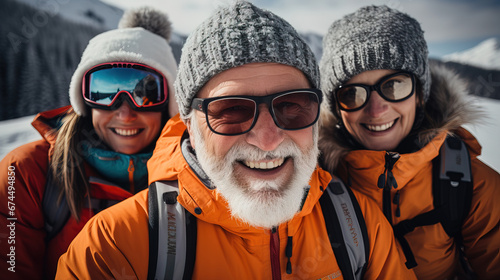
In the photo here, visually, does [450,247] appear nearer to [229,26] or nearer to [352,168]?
[352,168]

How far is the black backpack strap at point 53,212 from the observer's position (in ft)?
6.01

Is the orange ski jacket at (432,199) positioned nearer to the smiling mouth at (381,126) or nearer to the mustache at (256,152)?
the smiling mouth at (381,126)

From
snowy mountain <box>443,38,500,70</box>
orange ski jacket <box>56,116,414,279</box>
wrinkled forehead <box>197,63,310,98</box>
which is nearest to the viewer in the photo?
orange ski jacket <box>56,116,414,279</box>

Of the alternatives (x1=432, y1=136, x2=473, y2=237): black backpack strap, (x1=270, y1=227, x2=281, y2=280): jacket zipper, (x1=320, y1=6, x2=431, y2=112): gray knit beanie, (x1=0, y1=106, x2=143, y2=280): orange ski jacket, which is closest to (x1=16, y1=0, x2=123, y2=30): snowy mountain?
(x1=0, y1=106, x2=143, y2=280): orange ski jacket

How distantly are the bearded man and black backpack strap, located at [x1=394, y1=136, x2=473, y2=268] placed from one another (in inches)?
18.6

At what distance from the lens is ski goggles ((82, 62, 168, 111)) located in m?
2.10

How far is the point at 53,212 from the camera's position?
1832 mm

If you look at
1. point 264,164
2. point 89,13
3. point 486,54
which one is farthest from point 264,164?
point 89,13

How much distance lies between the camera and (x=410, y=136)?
207 centimetres

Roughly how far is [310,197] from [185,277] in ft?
2.64

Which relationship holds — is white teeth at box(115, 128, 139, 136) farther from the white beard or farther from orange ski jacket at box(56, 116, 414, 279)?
the white beard

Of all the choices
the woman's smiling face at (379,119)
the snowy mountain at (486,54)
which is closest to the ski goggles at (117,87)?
the woman's smiling face at (379,119)

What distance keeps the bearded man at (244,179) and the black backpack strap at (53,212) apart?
682 mm

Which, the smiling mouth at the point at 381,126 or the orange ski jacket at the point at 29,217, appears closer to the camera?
the orange ski jacket at the point at 29,217
